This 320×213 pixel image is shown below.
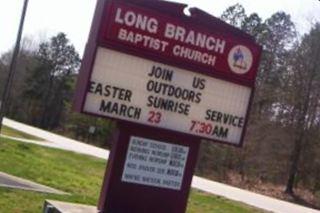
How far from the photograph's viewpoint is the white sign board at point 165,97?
33.4 feet

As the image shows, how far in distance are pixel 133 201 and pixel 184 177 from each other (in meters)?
1.00

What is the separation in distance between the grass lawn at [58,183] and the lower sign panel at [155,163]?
212 inches

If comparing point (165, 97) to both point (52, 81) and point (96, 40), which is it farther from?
point (52, 81)

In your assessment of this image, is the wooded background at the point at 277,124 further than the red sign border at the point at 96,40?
Yes

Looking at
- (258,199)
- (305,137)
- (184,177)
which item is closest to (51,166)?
(258,199)

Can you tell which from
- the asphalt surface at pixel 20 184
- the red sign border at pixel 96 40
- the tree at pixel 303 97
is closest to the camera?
the red sign border at pixel 96 40

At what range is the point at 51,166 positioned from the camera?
2655 centimetres

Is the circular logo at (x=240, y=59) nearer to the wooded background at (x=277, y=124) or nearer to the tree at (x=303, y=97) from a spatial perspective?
the wooded background at (x=277, y=124)

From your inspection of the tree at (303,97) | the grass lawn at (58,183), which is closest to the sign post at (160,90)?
the grass lawn at (58,183)

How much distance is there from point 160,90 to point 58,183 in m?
11.7

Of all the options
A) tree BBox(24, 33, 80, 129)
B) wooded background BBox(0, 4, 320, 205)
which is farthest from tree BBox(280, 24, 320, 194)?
tree BBox(24, 33, 80, 129)

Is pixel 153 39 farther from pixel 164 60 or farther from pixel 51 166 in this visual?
pixel 51 166

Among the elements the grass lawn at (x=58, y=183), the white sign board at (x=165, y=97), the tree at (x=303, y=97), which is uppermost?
the tree at (x=303, y=97)

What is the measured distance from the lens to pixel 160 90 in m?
10.7
